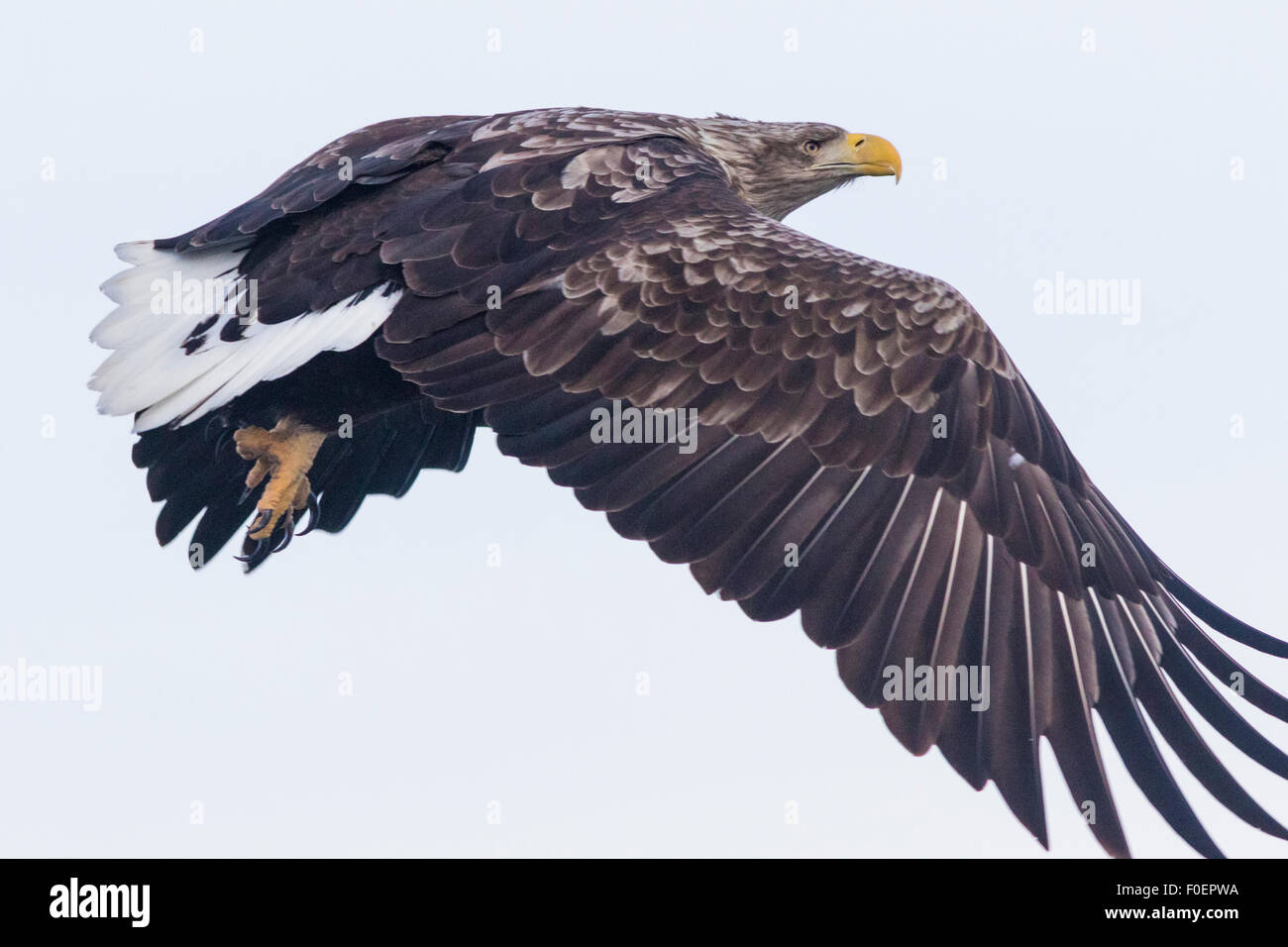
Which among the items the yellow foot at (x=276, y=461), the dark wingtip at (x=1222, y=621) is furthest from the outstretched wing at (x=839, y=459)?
the yellow foot at (x=276, y=461)

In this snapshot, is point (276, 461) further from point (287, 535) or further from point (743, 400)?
point (743, 400)

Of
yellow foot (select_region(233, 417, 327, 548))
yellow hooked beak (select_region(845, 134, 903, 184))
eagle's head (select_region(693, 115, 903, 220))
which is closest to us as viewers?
yellow foot (select_region(233, 417, 327, 548))

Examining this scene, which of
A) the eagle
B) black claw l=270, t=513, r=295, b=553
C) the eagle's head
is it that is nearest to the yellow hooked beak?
the eagle's head

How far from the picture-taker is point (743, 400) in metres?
5.92

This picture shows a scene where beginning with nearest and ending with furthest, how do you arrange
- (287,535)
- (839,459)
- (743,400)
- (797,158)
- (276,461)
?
(839,459) → (743,400) → (276,461) → (287,535) → (797,158)

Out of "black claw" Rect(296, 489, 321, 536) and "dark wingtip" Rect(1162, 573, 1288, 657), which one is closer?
"dark wingtip" Rect(1162, 573, 1288, 657)

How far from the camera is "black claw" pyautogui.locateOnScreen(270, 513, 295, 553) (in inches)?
295

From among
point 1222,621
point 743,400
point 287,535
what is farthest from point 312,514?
point 1222,621

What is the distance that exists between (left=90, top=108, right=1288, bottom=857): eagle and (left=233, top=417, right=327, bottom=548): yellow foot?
0.22 m

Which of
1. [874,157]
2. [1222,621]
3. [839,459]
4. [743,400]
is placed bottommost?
[1222,621]

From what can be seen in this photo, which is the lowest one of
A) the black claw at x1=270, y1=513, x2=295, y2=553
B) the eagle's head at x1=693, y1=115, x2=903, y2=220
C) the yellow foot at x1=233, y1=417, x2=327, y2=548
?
the black claw at x1=270, y1=513, x2=295, y2=553

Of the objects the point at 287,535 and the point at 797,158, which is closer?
the point at 287,535

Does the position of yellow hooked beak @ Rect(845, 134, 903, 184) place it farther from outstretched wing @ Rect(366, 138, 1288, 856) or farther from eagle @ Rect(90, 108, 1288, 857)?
outstretched wing @ Rect(366, 138, 1288, 856)

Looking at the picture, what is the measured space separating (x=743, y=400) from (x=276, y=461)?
2.27m
